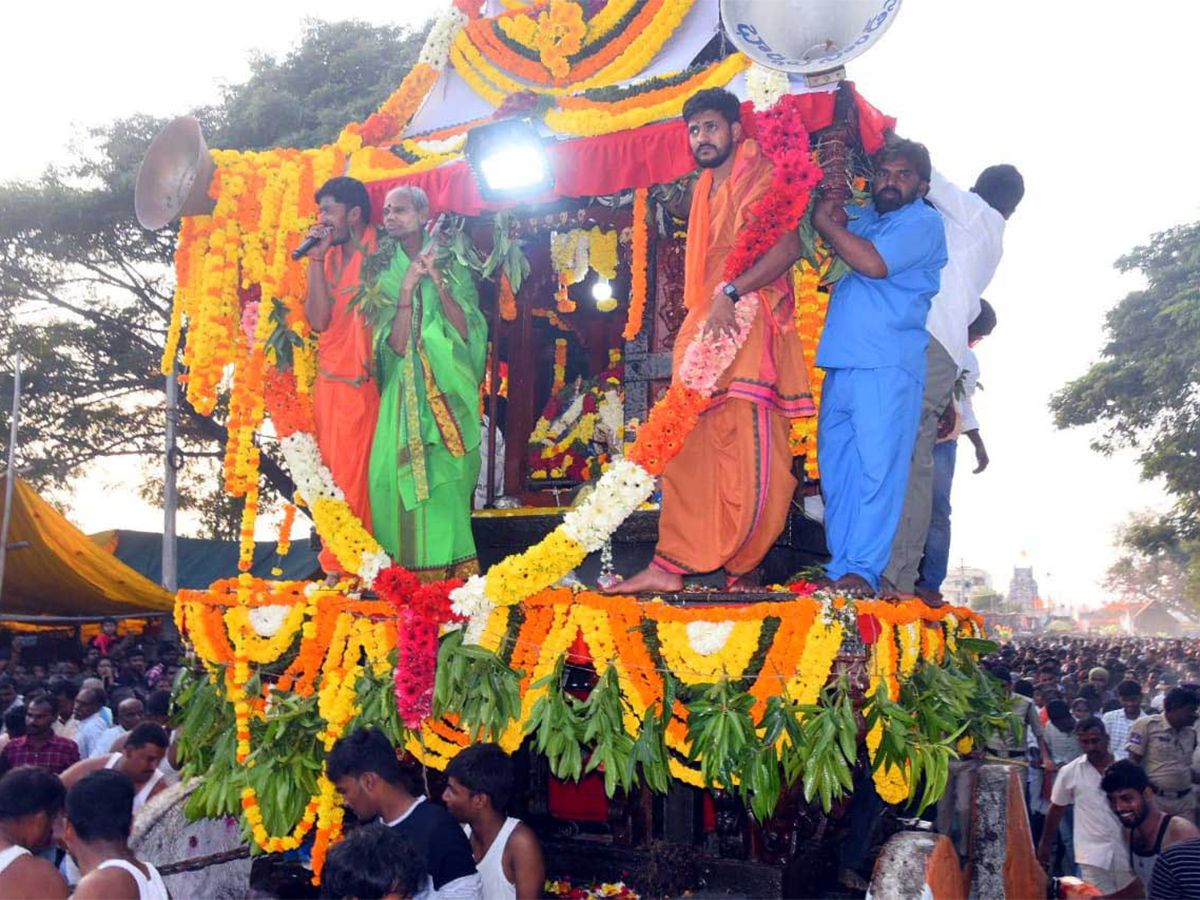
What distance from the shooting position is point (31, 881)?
3801mm

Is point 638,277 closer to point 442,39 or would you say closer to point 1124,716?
point 442,39

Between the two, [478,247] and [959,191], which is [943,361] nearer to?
[959,191]

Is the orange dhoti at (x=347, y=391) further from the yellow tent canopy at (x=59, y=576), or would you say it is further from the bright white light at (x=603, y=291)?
the yellow tent canopy at (x=59, y=576)

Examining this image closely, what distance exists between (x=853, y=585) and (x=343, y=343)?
315 centimetres

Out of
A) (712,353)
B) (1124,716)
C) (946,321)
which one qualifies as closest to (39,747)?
(712,353)

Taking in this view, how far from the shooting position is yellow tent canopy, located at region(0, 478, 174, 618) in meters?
14.2

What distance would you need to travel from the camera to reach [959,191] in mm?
6039

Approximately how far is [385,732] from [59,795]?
1.50 meters

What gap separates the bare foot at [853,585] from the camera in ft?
16.4

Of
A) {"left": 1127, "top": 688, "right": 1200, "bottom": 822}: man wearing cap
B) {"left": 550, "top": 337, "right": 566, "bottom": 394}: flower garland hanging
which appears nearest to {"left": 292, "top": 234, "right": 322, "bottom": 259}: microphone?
{"left": 550, "top": 337, "right": 566, "bottom": 394}: flower garland hanging

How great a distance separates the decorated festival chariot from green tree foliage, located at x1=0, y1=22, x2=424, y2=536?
10.1 metres

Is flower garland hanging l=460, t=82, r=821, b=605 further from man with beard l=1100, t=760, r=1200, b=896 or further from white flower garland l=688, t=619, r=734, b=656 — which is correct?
man with beard l=1100, t=760, r=1200, b=896

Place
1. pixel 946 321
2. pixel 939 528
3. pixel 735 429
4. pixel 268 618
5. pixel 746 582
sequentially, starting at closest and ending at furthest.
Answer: pixel 735 429 < pixel 746 582 < pixel 946 321 < pixel 268 618 < pixel 939 528

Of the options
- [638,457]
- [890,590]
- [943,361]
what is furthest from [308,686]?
[943,361]
